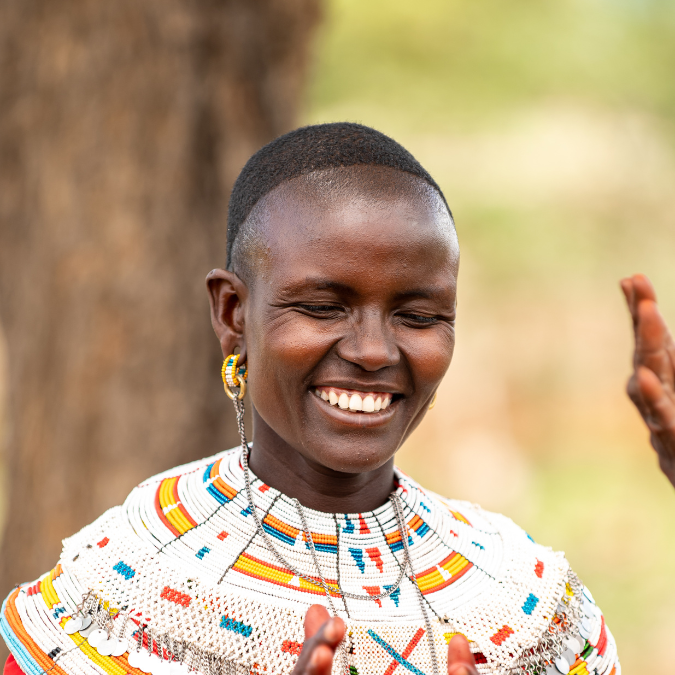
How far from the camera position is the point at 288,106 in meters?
5.27

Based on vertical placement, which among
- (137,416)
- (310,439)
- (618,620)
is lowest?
(618,620)

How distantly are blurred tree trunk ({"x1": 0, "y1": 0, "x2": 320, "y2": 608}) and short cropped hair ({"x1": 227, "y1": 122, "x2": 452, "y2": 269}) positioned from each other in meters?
2.47

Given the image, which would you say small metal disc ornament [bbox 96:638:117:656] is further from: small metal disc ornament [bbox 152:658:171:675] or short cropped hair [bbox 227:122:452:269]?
short cropped hair [bbox 227:122:452:269]

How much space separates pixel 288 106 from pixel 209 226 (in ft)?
3.52

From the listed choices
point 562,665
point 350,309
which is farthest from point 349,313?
point 562,665

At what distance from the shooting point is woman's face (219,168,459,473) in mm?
1874

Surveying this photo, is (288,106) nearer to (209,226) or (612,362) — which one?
(209,226)

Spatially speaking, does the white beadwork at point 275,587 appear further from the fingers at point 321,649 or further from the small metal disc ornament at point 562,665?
the fingers at point 321,649

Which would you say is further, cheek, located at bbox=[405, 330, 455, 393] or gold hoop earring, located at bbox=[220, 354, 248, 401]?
gold hoop earring, located at bbox=[220, 354, 248, 401]

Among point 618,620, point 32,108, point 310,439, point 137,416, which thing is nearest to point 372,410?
point 310,439

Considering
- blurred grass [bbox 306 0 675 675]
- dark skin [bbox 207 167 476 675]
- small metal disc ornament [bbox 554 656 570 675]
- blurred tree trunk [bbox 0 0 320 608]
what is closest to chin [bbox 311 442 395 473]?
dark skin [bbox 207 167 476 675]

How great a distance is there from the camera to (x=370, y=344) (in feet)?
6.07

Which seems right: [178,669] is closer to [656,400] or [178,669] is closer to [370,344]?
[370,344]

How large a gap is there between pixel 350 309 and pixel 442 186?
33.5 feet
